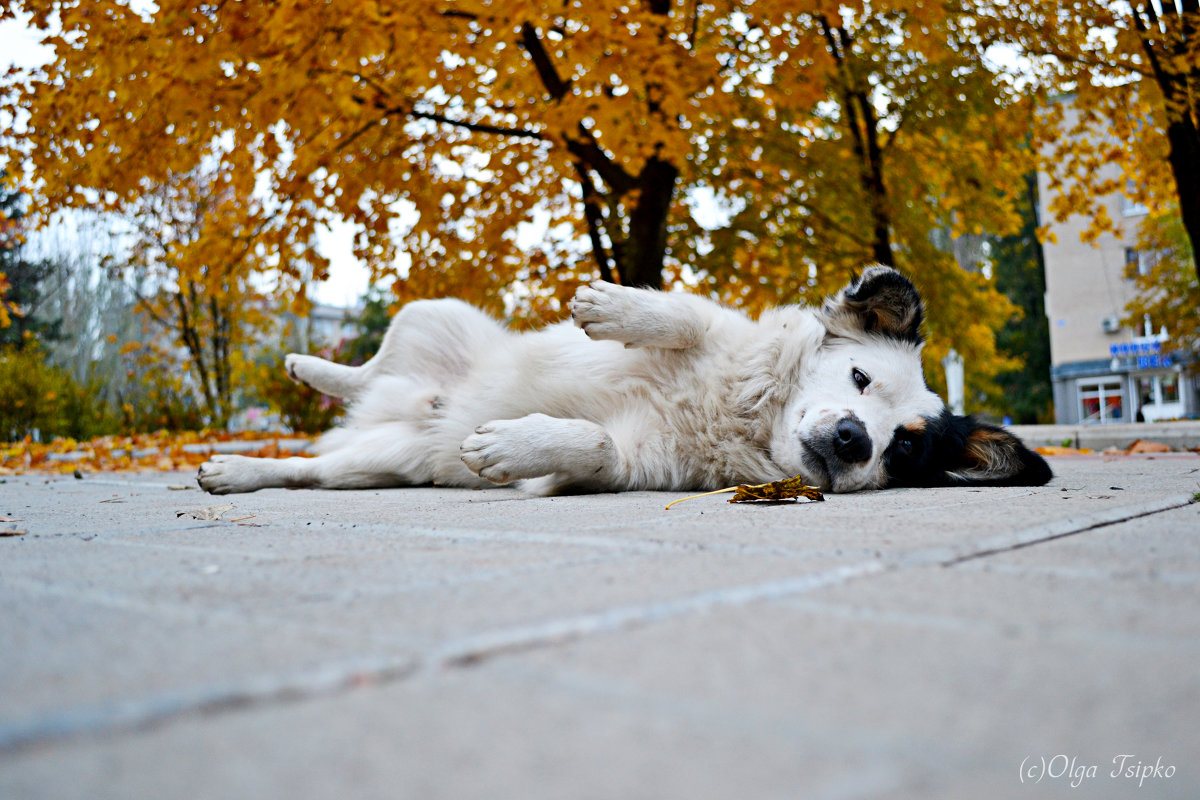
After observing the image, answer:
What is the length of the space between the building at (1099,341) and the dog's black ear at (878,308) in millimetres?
32091

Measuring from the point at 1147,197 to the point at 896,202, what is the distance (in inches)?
119

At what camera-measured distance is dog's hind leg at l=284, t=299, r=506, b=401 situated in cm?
454

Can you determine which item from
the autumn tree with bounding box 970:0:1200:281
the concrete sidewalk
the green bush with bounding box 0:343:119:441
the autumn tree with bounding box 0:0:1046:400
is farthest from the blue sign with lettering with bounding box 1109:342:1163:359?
the concrete sidewalk

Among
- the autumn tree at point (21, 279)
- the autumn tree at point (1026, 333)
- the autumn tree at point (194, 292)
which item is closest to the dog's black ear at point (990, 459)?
the autumn tree at point (194, 292)

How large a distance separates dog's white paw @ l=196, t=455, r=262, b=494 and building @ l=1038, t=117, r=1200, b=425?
33.6m

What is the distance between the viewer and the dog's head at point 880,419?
3.35 metres

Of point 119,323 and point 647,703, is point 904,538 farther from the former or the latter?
point 119,323

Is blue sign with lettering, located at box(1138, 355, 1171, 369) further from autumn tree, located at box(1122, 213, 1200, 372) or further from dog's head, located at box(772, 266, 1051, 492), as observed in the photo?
dog's head, located at box(772, 266, 1051, 492)

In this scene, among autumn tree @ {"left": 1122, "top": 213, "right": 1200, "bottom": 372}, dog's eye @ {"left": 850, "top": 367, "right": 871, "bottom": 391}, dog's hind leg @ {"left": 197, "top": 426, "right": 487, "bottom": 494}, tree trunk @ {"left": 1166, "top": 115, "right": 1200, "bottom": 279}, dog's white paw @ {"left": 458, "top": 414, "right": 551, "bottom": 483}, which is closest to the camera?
dog's white paw @ {"left": 458, "top": 414, "right": 551, "bottom": 483}

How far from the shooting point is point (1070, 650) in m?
0.96

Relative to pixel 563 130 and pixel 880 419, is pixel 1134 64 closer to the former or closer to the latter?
pixel 563 130

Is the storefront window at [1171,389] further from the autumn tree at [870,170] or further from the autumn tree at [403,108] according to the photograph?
the autumn tree at [403,108]

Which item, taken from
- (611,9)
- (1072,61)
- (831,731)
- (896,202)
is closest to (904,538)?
(831,731)

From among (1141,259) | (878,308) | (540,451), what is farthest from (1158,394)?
(540,451)
